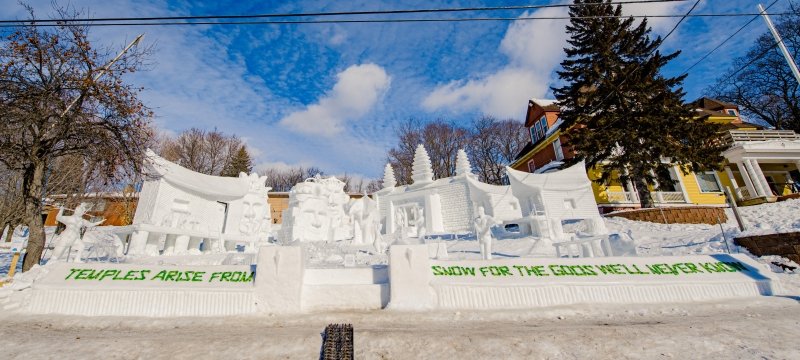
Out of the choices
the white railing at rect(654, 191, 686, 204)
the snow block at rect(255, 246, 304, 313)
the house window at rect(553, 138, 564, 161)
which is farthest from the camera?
the house window at rect(553, 138, 564, 161)

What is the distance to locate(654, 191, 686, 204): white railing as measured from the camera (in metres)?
20.4

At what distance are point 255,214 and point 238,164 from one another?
74.6 feet

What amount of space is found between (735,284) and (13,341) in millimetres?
11010

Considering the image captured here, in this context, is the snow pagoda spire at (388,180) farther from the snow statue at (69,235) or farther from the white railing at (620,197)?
the snow statue at (69,235)

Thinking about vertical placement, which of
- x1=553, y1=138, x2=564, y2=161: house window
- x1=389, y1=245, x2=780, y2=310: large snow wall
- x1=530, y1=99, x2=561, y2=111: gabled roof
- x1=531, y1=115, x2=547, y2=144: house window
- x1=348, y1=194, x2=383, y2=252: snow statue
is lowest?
x1=389, y1=245, x2=780, y2=310: large snow wall

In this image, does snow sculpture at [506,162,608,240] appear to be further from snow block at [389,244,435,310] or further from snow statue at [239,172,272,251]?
snow statue at [239,172,272,251]

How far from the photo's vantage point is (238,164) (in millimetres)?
35656

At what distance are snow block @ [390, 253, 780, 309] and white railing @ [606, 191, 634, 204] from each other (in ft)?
54.4

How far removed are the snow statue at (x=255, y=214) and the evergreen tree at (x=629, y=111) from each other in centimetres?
1781

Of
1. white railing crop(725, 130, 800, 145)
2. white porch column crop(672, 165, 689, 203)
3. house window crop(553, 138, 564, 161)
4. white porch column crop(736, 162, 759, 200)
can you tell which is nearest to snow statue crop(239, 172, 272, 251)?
house window crop(553, 138, 564, 161)

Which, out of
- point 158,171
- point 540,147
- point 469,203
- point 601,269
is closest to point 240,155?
point 158,171

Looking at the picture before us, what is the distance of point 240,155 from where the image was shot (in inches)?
1442

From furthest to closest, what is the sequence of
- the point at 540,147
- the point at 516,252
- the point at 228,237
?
1. the point at 540,147
2. the point at 228,237
3. the point at 516,252

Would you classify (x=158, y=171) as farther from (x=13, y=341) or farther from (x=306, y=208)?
(x=13, y=341)
